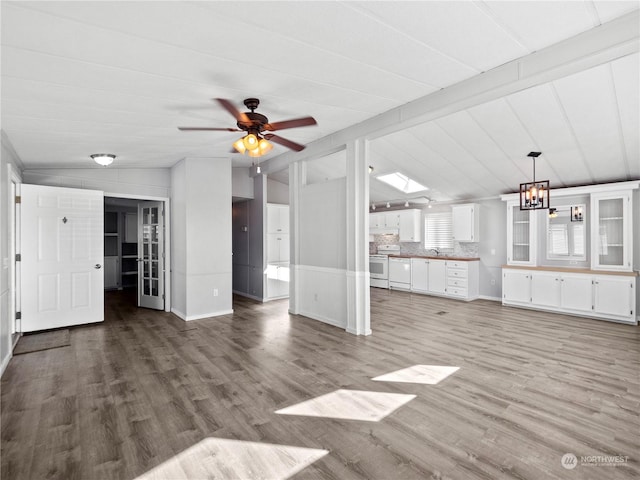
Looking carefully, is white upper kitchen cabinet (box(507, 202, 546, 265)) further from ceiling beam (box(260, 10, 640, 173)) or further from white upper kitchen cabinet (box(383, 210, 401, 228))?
ceiling beam (box(260, 10, 640, 173))

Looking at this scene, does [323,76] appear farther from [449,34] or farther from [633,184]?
[633,184]

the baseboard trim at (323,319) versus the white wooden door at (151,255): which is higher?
the white wooden door at (151,255)

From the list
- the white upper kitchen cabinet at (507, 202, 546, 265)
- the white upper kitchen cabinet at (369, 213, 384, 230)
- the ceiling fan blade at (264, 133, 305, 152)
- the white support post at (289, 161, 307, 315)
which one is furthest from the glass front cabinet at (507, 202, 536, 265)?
the ceiling fan blade at (264, 133, 305, 152)

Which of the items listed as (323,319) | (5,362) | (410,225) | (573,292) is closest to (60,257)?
(5,362)

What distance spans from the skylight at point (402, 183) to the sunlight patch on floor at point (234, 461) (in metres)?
6.33

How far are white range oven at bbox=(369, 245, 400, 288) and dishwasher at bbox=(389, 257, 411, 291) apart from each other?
0.15 m

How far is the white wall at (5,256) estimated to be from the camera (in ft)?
11.6

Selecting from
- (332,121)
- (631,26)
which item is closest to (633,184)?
(631,26)

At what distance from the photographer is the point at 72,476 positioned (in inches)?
76.7

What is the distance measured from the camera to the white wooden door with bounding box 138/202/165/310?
20.7 feet

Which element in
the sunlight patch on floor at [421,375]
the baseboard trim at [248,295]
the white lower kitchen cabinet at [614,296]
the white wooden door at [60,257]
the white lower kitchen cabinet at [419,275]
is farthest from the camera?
the white lower kitchen cabinet at [419,275]

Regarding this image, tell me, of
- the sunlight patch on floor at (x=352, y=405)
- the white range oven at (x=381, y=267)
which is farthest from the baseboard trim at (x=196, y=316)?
the white range oven at (x=381, y=267)

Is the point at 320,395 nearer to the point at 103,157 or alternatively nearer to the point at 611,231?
the point at 103,157

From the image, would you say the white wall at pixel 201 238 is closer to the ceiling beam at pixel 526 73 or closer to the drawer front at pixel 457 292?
the ceiling beam at pixel 526 73
